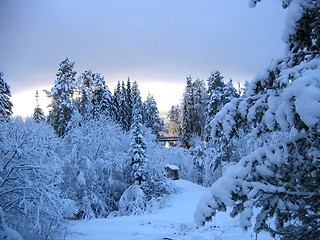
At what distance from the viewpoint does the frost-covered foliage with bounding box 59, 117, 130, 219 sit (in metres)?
21.6

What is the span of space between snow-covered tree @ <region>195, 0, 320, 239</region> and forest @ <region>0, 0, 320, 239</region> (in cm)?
1

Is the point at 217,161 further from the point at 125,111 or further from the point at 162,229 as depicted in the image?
the point at 125,111

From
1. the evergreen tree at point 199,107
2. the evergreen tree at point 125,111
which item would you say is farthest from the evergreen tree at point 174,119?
the evergreen tree at point 125,111

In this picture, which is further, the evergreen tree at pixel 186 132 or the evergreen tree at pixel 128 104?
the evergreen tree at pixel 128 104

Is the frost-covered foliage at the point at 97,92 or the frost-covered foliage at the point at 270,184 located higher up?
the frost-covered foliage at the point at 97,92

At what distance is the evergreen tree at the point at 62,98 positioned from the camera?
29719 millimetres

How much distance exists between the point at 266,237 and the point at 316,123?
9.26m

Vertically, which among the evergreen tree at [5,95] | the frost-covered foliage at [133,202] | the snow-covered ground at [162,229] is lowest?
the snow-covered ground at [162,229]

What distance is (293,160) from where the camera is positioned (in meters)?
3.46

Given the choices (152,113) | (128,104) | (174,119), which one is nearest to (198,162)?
(128,104)

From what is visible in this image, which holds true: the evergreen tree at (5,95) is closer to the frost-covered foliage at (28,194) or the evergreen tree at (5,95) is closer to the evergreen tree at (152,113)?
the frost-covered foliage at (28,194)

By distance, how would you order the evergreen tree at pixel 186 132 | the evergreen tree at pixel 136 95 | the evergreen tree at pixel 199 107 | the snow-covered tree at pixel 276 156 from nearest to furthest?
the snow-covered tree at pixel 276 156, the evergreen tree at pixel 186 132, the evergreen tree at pixel 199 107, the evergreen tree at pixel 136 95

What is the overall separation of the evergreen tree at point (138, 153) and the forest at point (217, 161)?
0.08 meters

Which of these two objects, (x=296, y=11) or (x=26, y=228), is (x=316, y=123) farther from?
(x=26, y=228)
